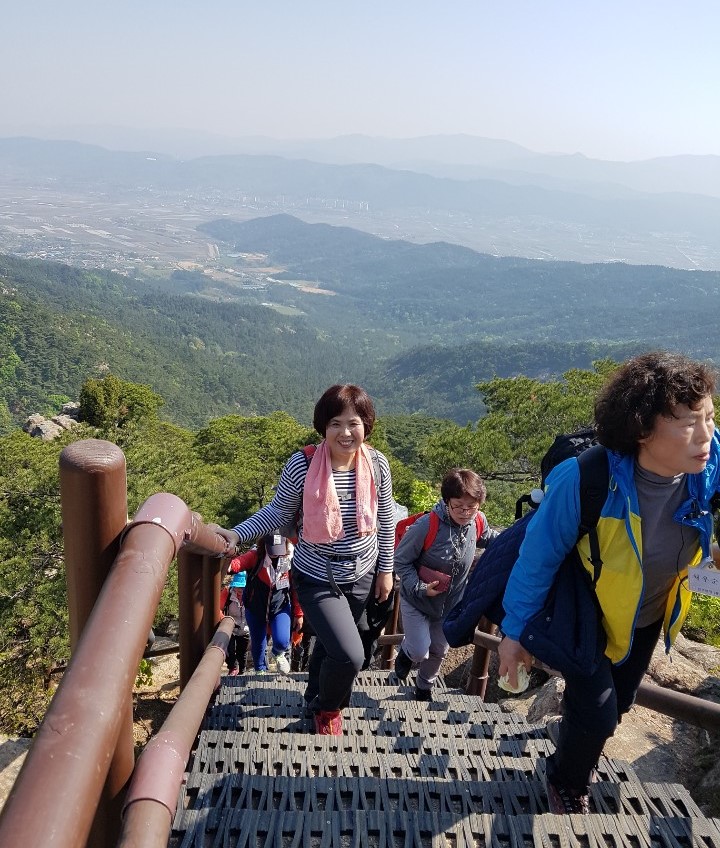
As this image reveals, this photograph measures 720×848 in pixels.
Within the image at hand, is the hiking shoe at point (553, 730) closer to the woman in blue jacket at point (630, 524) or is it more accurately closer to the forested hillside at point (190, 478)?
the woman in blue jacket at point (630, 524)

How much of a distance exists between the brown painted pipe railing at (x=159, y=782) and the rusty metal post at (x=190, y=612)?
69 centimetres

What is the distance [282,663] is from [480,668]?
1.12m

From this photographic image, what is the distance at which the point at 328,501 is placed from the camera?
8.13ft

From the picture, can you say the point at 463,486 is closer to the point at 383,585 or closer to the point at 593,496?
the point at 383,585

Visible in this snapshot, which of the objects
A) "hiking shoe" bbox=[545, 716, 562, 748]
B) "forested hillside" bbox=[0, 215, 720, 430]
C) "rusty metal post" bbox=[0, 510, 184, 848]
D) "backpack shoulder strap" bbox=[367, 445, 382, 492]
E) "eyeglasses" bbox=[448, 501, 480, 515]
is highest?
"rusty metal post" bbox=[0, 510, 184, 848]

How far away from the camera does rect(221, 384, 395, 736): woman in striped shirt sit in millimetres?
2398

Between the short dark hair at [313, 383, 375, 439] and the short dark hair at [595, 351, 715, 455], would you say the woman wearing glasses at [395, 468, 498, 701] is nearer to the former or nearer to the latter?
the short dark hair at [313, 383, 375, 439]

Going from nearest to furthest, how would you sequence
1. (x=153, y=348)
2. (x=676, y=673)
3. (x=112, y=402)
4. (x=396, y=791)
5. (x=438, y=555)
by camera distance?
(x=396, y=791) < (x=438, y=555) < (x=676, y=673) < (x=112, y=402) < (x=153, y=348)

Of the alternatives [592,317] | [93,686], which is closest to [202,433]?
[93,686]

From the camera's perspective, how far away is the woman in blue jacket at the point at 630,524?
5.22ft

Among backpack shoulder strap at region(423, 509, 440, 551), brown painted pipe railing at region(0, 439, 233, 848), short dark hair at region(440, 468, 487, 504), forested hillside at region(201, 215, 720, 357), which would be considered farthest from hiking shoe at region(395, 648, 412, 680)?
forested hillside at region(201, 215, 720, 357)

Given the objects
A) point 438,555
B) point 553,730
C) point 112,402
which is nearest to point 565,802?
point 553,730

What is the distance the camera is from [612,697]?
70.7 inches

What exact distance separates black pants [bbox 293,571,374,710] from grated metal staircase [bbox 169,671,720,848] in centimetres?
21
